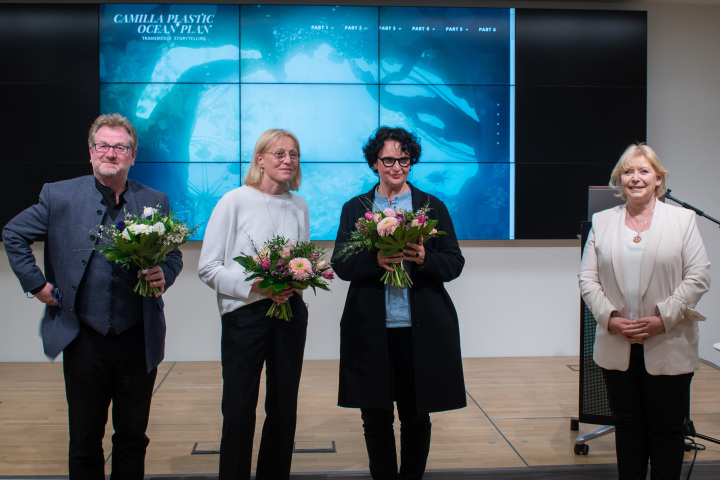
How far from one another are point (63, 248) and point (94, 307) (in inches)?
10.6

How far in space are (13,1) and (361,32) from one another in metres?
2.83

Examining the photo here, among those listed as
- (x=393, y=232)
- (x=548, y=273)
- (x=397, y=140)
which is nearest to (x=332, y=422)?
(x=393, y=232)

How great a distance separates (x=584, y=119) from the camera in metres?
5.00

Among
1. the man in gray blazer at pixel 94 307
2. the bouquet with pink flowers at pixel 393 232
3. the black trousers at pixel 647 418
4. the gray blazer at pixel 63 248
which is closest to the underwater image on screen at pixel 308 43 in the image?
the man in gray blazer at pixel 94 307

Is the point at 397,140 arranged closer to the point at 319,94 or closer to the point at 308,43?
the point at 319,94

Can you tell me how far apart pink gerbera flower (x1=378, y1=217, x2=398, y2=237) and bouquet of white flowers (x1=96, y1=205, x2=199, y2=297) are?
0.77 meters

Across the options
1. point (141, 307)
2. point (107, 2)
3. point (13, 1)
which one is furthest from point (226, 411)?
point (13, 1)

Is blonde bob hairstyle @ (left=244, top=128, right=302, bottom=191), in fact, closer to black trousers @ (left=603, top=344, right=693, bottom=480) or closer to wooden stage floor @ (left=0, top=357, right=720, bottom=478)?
wooden stage floor @ (left=0, top=357, right=720, bottom=478)

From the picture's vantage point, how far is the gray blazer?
233 cm

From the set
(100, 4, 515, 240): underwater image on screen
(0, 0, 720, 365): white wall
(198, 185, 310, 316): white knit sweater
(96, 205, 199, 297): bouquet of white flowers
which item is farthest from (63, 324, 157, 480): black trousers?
(0, 0, 720, 365): white wall

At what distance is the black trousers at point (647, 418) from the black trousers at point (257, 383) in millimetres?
1348

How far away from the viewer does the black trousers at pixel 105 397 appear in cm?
235

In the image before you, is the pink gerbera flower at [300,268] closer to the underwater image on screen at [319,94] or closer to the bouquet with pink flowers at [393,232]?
the bouquet with pink flowers at [393,232]

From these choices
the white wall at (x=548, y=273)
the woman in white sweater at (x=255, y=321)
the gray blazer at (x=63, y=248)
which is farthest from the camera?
the white wall at (x=548, y=273)
